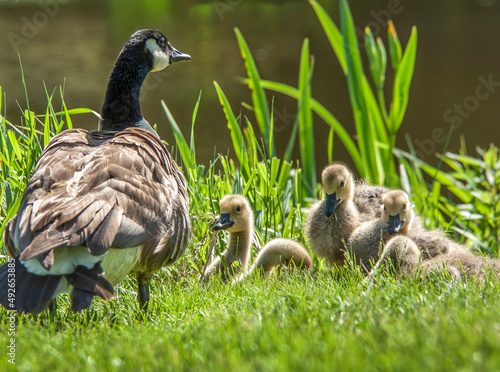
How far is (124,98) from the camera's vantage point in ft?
17.7

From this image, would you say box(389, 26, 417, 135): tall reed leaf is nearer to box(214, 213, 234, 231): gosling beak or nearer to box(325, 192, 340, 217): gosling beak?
box(325, 192, 340, 217): gosling beak

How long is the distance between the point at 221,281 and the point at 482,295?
6.55ft

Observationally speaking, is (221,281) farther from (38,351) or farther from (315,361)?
(315,361)

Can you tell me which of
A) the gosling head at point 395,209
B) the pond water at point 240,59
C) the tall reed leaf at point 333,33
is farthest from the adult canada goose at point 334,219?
the pond water at point 240,59

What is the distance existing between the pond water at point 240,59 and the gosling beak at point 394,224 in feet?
18.7

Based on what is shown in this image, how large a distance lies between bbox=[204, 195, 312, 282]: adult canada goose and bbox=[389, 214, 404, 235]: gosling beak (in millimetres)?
757

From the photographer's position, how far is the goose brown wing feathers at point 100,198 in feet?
11.5

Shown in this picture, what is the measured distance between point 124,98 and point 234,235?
60.5 inches

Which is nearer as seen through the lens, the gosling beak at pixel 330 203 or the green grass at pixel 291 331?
the green grass at pixel 291 331

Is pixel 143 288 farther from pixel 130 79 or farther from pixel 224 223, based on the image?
pixel 130 79

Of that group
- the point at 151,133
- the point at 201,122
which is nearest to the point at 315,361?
the point at 151,133

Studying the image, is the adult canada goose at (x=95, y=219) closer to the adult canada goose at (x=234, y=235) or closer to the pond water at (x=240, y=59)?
the adult canada goose at (x=234, y=235)

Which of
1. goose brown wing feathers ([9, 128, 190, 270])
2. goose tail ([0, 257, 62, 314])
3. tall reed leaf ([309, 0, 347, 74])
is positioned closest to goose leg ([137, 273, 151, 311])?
goose brown wing feathers ([9, 128, 190, 270])

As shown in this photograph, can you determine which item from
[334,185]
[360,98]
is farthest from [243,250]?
[360,98]
